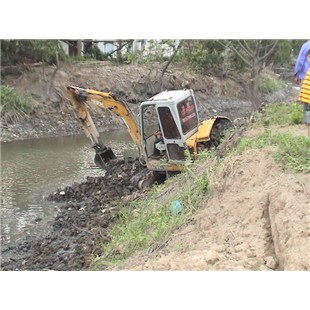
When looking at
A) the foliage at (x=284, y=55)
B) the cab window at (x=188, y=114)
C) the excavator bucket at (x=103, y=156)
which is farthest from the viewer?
the foliage at (x=284, y=55)

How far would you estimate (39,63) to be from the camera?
17422 millimetres

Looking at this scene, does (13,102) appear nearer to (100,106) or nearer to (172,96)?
(100,106)

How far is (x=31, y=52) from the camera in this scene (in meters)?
16.7

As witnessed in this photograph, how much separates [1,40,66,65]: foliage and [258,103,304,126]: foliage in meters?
9.16

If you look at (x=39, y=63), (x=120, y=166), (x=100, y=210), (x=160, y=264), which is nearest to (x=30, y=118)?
(x=39, y=63)

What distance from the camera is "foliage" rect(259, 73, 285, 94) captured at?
68.1 ft

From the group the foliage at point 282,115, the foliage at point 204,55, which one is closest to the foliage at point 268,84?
the foliage at point 204,55

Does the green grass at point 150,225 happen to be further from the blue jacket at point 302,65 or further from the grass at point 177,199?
the blue jacket at point 302,65

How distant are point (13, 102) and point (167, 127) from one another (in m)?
9.30

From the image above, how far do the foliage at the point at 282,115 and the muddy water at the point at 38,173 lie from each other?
379cm

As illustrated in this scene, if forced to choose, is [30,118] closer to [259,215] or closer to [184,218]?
[184,218]

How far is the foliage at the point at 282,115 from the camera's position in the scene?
24.9 ft

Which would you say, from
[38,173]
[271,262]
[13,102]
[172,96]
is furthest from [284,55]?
[271,262]

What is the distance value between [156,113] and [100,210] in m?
1.86
